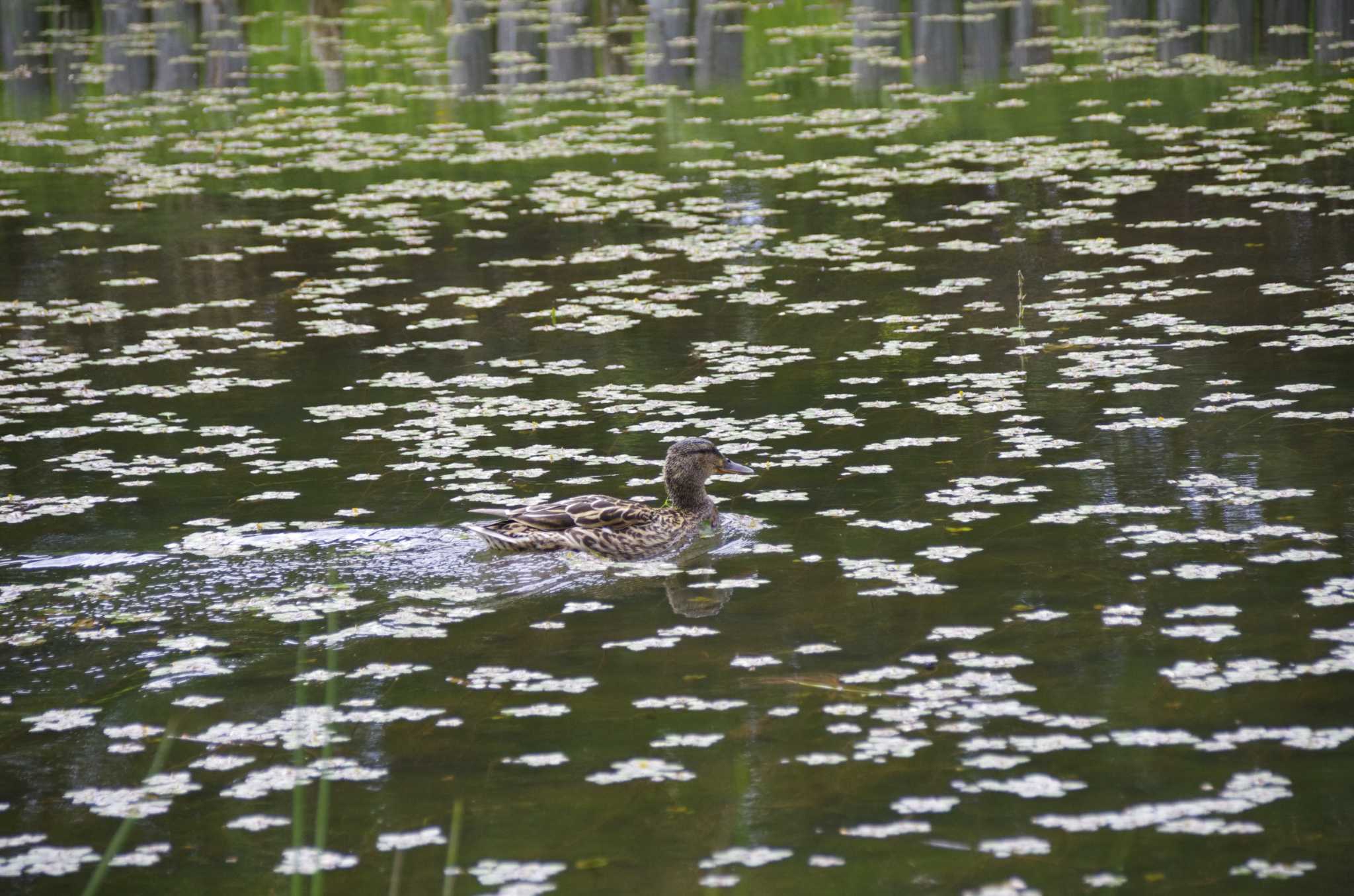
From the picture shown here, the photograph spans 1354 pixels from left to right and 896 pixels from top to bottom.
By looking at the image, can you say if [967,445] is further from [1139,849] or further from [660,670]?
[1139,849]

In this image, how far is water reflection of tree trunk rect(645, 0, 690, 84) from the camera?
2202 cm

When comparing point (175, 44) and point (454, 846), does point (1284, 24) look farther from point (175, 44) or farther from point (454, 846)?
point (454, 846)

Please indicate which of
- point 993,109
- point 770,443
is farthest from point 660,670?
point 993,109

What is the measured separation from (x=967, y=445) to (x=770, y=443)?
0.96 metres

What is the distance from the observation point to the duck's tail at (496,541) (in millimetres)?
6805

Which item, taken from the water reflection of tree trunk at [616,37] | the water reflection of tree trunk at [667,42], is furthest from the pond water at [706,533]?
the water reflection of tree trunk at [616,37]

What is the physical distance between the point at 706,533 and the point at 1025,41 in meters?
17.5

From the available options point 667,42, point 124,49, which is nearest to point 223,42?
point 124,49

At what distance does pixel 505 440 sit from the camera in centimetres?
835

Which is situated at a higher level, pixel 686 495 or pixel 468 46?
pixel 468 46

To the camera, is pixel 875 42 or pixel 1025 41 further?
pixel 875 42

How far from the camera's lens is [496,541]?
683 cm

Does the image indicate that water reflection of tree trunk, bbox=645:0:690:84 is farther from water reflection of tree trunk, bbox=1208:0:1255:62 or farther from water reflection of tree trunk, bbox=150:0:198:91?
water reflection of tree trunk, bbox=1208:0:1255:62

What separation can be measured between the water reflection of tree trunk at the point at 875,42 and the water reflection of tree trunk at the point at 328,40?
7.23m
